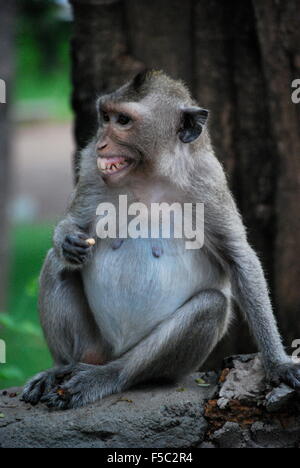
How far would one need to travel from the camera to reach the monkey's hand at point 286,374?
647cm

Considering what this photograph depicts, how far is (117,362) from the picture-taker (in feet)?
23.1

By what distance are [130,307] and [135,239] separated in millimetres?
568

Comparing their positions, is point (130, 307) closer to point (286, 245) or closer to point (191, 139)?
point (191, 139)

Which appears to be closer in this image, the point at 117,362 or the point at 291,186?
the point at 117,362

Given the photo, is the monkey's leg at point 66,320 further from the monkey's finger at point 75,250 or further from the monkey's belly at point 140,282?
the monkey's finger at point 75,250

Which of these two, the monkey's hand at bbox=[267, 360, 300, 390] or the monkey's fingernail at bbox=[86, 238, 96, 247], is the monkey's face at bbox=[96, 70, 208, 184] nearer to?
the monkey's fingernail at bbox=[86, 238, 96, 247]

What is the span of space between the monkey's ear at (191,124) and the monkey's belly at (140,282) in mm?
873

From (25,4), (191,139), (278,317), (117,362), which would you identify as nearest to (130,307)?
(117,362)

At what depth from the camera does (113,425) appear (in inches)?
252

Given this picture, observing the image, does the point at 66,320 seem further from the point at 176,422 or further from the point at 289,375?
→ the point at 289,375

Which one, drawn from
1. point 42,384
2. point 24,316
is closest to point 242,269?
point 42,384
